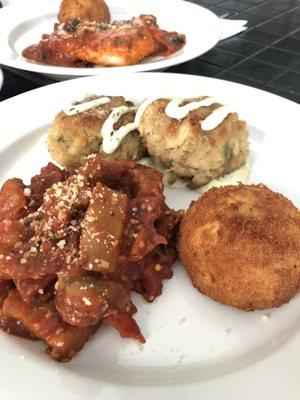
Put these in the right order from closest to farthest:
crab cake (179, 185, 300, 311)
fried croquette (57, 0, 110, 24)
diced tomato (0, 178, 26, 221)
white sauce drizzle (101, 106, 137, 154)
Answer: crab cake (179, 185, 300, 311)
diced tomato (0, 178, 26, 221)
white sauce drizzle (101, 106, 137, 154)
fried croquette (57, 0, 110, 24)

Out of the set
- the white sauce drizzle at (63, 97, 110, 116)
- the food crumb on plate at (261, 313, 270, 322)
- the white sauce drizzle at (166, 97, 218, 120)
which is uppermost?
the white sauce drizzle at (63, 97, 110, 116)

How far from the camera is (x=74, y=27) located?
11.1 ft

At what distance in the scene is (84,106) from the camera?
229 centimetres

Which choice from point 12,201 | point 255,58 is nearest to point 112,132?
point 12,201

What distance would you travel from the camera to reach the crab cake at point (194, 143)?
206 cm

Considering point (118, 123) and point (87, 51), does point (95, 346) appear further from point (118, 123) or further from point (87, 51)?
point (87, 51)

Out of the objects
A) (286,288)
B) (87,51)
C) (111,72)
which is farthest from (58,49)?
(286,288)

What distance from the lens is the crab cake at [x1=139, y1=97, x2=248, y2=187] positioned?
206 centimetres

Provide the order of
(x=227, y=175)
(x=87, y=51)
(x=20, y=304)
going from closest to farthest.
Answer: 1. (x=20, y=304)
2. (x=227, y=175)
3. (x=87, y=51)

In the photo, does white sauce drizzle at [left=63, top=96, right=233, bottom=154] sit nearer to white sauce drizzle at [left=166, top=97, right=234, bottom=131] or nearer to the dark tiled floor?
white sauce drizzle at [left=166, top=97, right=234, bottom=131]

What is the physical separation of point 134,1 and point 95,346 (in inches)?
135

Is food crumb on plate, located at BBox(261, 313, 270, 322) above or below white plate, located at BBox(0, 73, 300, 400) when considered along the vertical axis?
below

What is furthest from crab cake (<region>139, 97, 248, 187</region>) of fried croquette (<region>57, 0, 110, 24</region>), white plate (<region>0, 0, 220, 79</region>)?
fried croquette (<region>57, 0, 110, 24</region>)

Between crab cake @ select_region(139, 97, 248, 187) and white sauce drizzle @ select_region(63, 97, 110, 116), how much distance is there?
0.27 meters
